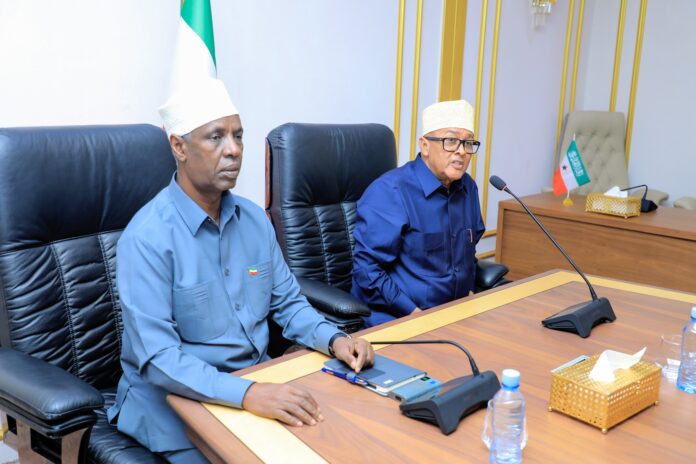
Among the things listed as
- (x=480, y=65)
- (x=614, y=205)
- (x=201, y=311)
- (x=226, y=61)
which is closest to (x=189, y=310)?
(x=201, y=311)

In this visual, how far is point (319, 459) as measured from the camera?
92 centimetres

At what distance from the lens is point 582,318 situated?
1.47m

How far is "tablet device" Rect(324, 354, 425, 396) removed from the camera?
1151 millimetres

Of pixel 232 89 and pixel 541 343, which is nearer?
pixel 541 343

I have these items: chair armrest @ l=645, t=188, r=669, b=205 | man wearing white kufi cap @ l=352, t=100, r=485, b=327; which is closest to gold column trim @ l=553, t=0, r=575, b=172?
chair armrest @ l=645, t=188, r=669, b=205

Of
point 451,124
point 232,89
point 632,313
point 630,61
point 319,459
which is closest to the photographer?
point 319,459

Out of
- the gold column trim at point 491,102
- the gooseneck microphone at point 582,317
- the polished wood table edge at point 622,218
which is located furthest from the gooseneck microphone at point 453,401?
the gold column trim at point 491,102

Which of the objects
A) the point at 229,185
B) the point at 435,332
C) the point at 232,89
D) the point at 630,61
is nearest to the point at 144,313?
the point at 229,185

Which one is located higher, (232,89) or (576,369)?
(232,89)

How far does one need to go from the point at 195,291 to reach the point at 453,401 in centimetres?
61

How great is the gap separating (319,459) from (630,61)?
440 cm

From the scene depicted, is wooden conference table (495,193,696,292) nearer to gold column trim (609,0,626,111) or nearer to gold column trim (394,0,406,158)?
gold column trim (394,0,406,158)

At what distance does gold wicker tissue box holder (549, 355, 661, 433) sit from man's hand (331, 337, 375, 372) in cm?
36

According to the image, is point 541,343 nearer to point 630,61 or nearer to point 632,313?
point 632,313
